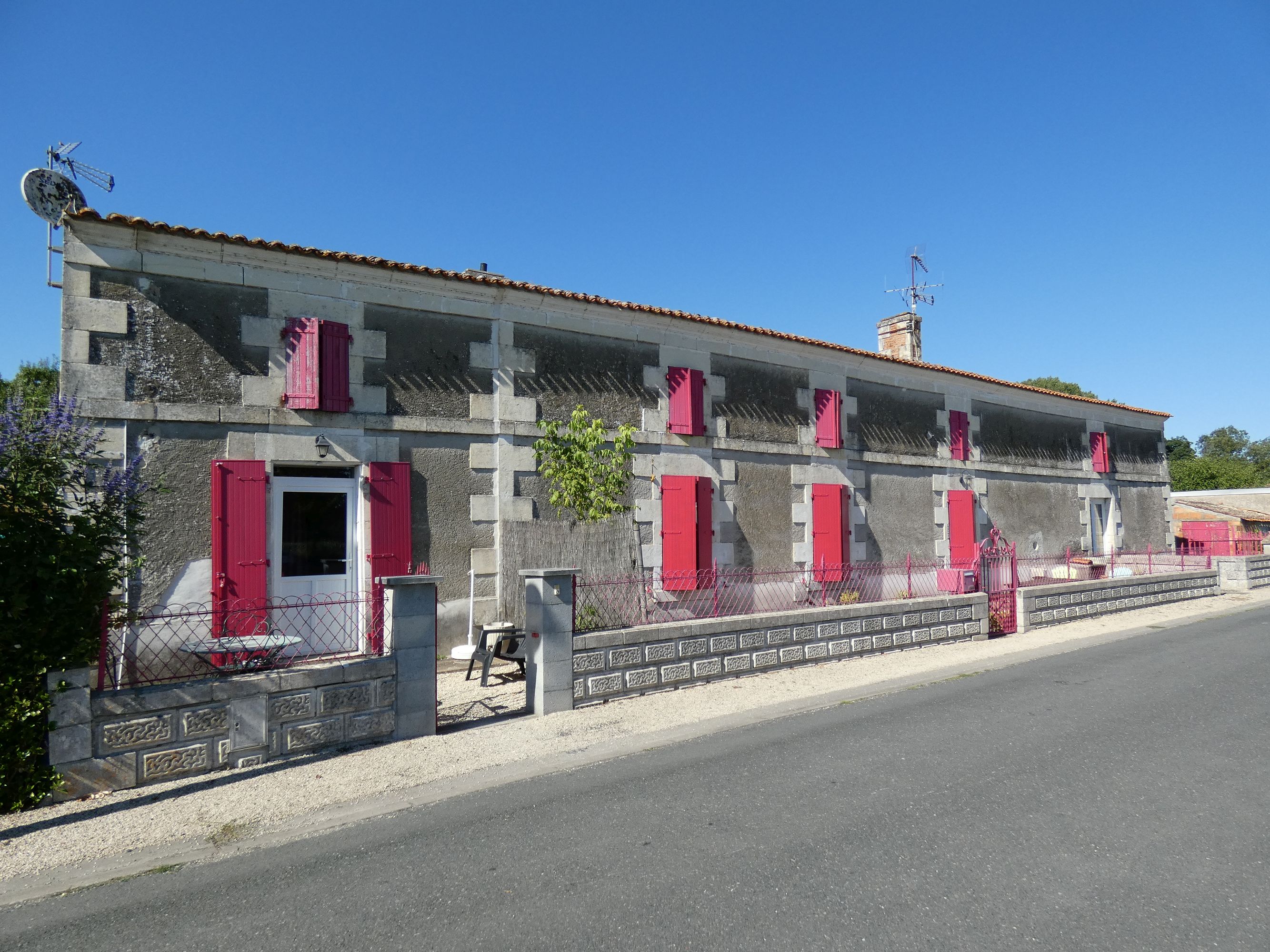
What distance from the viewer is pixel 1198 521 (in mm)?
26281

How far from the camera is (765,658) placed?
7828mm

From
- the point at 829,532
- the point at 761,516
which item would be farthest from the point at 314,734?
the point at 829,532

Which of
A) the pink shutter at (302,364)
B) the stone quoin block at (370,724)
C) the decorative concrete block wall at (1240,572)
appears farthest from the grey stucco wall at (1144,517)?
the stone quoin block at (370,724)

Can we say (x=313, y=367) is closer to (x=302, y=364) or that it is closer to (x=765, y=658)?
(x=302, y=364)

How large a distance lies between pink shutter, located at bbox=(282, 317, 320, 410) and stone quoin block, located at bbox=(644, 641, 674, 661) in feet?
14.9

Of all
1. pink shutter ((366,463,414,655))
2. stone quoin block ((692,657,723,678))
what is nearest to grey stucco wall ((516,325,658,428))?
pink shutter ((366,463,414,655))

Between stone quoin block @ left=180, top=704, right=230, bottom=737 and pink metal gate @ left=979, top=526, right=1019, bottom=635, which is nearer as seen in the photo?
stone quoin block @ left=180, top=704, right=230, bottom=737

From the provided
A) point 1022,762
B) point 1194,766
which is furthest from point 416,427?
point 1194,766

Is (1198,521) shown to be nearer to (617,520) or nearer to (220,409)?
(617,520)

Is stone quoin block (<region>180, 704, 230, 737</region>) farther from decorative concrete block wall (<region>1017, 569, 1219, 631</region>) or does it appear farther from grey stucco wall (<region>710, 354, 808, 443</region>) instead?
decorative concrete block wall (<region>1017, 569, 1219, 631</region>)

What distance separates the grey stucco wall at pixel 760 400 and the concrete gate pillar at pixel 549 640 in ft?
19.2

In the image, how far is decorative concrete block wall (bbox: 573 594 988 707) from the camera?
262 inches

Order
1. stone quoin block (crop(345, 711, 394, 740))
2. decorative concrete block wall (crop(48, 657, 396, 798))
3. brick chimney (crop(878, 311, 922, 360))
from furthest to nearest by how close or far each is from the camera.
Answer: brick chimney (crop(878, 311, 922, 360))
stone quoin block (crop(345, 711, 394, 740))
decorative concrete block wall (crop(48, 657, 396, 798))

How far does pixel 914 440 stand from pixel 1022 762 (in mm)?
10263
